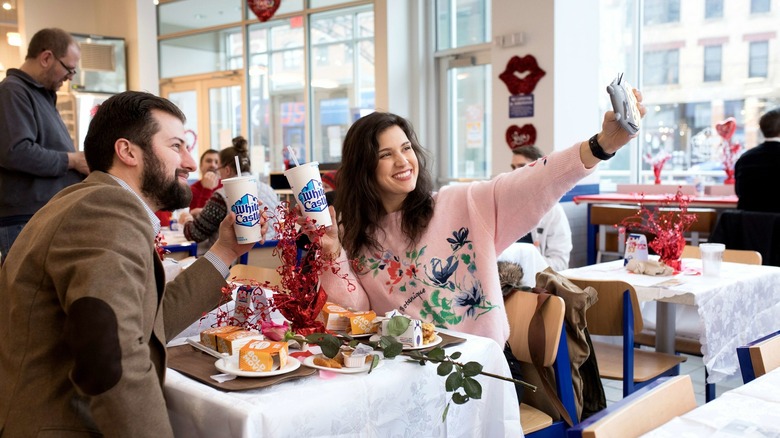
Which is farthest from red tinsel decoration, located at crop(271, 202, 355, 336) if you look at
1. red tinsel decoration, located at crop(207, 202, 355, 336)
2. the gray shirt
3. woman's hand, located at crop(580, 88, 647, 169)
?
the gray shirt

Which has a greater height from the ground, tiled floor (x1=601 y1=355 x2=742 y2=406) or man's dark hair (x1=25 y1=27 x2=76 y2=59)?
→ man's dark hair (x1=25 y1=27 x2=76 y2=59)

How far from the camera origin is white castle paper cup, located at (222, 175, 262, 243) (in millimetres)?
1712

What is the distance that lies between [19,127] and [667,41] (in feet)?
21.3

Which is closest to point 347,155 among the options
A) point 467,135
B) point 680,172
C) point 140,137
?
point 140,137

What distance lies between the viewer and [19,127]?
3209 millimetres

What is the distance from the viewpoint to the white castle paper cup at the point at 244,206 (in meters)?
1.71

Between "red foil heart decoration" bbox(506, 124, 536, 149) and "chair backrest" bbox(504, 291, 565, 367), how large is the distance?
503cm

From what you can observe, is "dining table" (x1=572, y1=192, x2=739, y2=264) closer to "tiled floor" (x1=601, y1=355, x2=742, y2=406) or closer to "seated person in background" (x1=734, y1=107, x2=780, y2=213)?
"seated person in background" (x1=734, y1=107, x2=780, y2=213)

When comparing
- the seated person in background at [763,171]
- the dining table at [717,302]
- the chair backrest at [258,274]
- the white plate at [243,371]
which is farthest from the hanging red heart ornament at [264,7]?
the white plate at [243,371]

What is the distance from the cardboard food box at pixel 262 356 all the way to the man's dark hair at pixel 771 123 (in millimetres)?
4481

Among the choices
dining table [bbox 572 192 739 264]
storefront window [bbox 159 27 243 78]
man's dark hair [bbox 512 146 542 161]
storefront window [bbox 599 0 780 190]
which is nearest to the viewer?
man's dark hair [bbox 512 146 542 161]

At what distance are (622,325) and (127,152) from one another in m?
1.99

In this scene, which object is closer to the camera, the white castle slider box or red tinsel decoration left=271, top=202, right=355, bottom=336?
the white castle slider box

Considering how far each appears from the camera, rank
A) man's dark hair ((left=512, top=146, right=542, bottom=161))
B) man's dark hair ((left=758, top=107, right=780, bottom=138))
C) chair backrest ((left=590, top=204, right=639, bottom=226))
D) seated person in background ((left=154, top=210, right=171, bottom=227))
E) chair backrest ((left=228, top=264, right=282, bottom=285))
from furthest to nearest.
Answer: chair backrest ((left=590, top=204, right=639, bottom=226)) < seated person in background ((left=154, top=210, right=171, bottom=227)) < man's dark hair ((left=758, top=107, right=780, bottom=138)) < man's dark hair ((left=512, top=146, right=542, bottom=161)) < chair backrest ((left=228, top=264, right=282, bottom=285))
